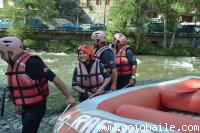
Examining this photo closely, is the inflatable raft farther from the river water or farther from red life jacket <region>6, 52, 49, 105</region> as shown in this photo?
the river water

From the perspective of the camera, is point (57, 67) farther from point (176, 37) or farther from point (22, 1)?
point (176, 37)

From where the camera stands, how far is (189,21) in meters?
45.6

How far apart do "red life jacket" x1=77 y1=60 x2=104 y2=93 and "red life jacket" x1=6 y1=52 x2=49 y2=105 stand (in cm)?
96

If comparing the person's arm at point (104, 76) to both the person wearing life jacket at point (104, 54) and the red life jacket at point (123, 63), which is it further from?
the red life jacket at point (123, 63)

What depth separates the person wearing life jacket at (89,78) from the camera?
5188 millimetres

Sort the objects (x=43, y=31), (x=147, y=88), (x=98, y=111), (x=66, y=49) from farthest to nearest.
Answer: (x=43, y=31) < (x=66, y=49) < (x=147, y=88) < (x=98, y=111)

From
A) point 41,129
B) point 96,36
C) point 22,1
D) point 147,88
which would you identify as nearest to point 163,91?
point 147,88

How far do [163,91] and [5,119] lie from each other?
11.4 ft

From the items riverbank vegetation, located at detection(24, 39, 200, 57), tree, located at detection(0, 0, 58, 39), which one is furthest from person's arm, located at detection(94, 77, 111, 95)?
tree, located at detection(0, 0, 58, 39)

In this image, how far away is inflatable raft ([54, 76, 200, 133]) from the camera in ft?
10.8

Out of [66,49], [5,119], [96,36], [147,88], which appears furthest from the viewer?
[66,49]

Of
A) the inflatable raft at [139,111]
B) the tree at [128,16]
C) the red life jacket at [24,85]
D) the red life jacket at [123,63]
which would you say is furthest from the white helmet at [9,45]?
the tree at [128,16]

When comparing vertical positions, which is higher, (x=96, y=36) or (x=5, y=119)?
(x=96, y=36)

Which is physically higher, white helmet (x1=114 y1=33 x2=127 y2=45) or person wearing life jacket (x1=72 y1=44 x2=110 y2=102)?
white helmet (x1=114 y1=33 x2=127 y2=45)
